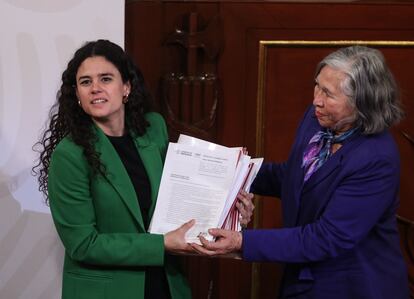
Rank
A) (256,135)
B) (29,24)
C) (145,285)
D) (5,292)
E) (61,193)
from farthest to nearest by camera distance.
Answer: (256,135) < (5,292) < (29,24) < (145,285) < (61,193)

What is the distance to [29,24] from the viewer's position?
215 centimetres

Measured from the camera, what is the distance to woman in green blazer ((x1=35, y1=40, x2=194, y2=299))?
1.65 meters

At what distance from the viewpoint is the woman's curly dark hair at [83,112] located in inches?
66.2

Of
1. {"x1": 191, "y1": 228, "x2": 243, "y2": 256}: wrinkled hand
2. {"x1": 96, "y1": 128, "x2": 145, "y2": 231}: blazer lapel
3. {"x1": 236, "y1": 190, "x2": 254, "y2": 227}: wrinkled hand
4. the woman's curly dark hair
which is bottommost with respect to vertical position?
{"x1": 191, "y1": 228, "x2": 243, "y2": 256}: wrinkled hand

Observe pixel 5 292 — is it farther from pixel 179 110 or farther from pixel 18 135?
pixel 179 110

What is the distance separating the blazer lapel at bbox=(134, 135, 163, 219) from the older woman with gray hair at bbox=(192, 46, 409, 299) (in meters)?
0.18

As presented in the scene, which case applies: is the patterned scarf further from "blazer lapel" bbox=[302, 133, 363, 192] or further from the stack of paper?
the stack of paper

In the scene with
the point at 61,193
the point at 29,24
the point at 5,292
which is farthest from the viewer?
the point at 5,292

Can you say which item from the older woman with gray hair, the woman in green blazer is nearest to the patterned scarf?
the older woman with gray hair

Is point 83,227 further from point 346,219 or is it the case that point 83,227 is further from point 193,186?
point 346,219

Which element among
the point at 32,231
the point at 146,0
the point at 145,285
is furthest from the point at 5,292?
the point at 146,0

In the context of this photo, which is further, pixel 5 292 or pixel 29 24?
pixel 5 292

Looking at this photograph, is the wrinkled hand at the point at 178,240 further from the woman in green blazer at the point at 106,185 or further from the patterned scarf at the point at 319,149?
the patterned scarf at the point at 319,149

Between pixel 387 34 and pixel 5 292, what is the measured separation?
1.64 m
